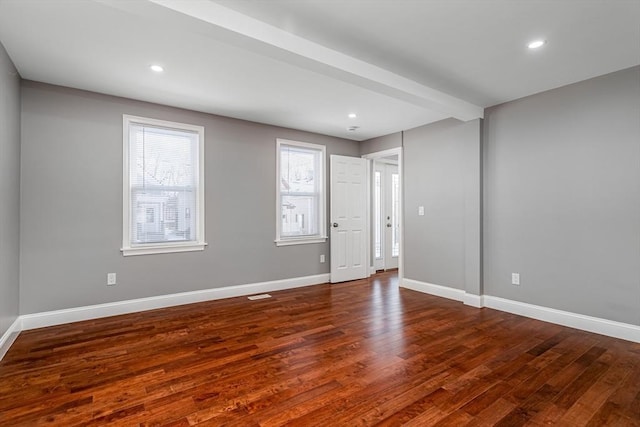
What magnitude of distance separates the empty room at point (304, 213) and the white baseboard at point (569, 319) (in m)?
0.02

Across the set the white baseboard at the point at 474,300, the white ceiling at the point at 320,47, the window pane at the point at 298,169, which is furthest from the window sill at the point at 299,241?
the white baseboard at the point at 474,300

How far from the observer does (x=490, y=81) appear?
323cm

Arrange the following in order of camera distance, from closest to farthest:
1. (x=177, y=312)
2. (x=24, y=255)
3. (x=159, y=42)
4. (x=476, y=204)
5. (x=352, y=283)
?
(x=159, y=42) < (x=24, y=255) < (x=177, y=312) < (x=476, y=204) < (x=352, y=283)

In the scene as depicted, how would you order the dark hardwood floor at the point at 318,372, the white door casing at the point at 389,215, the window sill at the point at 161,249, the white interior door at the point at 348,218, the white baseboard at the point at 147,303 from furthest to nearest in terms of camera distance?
the white door casing at the point at 389,215
the white interior door at the point at 348,218
the window sill at the point at 161,249
the white baseboard at the point at 147,303
the dark hardwood floor at the point at 318,372

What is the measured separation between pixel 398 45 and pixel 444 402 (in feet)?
8.41

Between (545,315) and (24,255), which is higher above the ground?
(24,255)

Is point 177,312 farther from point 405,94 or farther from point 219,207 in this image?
point 405,94

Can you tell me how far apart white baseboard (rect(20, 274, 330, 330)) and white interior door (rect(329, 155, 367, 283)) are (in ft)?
2.16

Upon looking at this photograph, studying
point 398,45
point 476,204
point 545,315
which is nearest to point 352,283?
point 476,204

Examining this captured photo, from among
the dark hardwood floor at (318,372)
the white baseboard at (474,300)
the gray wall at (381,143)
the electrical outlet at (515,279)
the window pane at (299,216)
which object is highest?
the gray wall at (381,143)

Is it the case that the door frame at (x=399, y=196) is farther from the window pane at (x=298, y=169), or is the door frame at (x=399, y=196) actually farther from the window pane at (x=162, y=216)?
the window pane at (x=162, y=216)

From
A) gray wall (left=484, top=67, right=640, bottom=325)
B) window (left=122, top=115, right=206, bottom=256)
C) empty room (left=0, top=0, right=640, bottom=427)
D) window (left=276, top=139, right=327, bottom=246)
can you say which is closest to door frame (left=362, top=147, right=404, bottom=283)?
empty room (left=0, top=0, right=640, bottom=427)

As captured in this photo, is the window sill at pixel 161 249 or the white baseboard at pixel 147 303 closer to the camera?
the white baseboard at pixel 147 303

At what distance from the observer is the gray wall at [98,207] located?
322 cm
